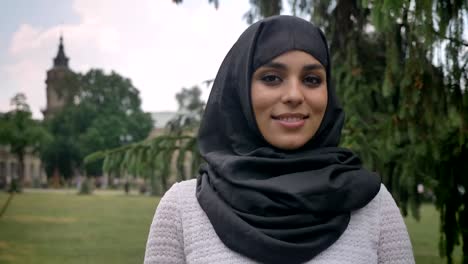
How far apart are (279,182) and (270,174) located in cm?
5

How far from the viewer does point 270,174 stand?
1.28m

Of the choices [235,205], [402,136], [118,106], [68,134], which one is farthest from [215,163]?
[118,106]

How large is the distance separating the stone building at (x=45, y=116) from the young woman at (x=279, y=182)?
5721 millimetres

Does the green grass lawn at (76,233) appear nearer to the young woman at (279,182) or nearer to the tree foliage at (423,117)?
the tree foliage at (423,117)

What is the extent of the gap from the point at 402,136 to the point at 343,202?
240cm

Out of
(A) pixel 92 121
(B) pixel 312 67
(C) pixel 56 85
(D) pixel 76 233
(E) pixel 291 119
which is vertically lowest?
(D) pixel 76 233

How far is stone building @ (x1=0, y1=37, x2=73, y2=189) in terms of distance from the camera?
7684 mm

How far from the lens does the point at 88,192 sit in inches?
837

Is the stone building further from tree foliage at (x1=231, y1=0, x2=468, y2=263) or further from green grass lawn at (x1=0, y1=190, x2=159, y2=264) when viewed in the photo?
tree foliage at (x1=231, y1=0, x2=468, y2=263)

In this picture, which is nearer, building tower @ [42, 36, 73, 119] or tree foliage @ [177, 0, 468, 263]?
tree foliage @ [177, 0, 468, 263]

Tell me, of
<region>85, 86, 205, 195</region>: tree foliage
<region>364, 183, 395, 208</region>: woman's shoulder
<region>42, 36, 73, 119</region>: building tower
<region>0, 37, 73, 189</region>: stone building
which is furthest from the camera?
<region>42, 36, 73, 119</region>: building tower

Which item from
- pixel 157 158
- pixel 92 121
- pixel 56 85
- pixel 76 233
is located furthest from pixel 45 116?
pixel 157 158

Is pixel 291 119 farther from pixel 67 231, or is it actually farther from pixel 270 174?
pixel 67 231

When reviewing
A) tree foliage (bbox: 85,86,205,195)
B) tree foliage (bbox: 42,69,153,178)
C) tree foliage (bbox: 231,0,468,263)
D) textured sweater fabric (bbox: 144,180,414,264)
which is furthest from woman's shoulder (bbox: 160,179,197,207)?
tree foliage (bbox: 42,69,153,178)
